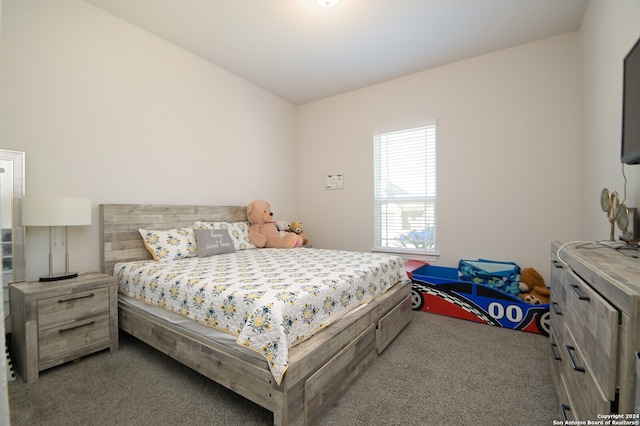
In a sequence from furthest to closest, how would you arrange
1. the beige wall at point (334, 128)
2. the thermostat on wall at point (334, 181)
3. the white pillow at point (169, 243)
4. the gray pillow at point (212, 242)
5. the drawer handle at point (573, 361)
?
1. the thermostat on wall at point (334, 181)
2. the gray pillow at point (212, 242)
3. the white pillow at point (169, 243)
4. the beige wall at point (334, 128)
5. the drawer handle at point (573, 361)

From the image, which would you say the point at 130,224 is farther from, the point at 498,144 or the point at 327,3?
the point at 498,144

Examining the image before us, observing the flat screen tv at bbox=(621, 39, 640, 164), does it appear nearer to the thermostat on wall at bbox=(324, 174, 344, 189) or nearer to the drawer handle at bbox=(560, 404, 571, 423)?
the drawer handle at bbox=(560, 404, 571, 423)

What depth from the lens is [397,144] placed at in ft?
12.5

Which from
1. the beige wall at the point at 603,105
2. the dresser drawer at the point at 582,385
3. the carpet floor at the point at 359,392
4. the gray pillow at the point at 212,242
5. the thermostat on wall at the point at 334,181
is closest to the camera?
the dresser drawer at the point at 582,385

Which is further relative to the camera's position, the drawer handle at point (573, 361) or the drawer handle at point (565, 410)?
the drawer handle at point (565, 410)

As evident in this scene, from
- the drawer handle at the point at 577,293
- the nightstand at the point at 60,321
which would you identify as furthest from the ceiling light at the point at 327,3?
the nightstand at the point at 60,321

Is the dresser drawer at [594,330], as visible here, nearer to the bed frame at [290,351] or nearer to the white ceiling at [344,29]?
the bed frame at [290,351]

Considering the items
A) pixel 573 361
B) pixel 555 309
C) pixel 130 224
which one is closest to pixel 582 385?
pixel 573 361

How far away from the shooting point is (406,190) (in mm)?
3771

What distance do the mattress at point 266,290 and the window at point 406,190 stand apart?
47.1 inches

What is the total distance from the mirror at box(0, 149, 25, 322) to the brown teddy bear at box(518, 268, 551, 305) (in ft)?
13.8

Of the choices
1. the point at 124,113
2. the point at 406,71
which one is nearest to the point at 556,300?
the point at 406,71

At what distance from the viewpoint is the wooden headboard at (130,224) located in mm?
2455

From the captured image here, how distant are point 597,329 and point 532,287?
2.26 metres
